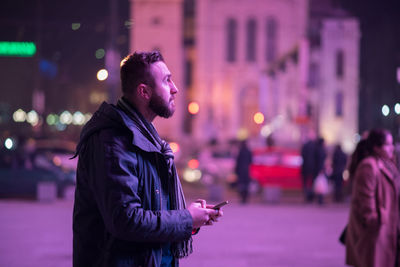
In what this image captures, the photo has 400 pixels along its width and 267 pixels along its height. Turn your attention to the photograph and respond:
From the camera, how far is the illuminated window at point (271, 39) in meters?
47.7

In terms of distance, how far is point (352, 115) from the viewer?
148ft

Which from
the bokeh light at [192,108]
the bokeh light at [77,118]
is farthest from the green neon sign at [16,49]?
the bokeh light at [77,118]

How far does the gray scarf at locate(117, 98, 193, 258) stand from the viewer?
269 centimetres

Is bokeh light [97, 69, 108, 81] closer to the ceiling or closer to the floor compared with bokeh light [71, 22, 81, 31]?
closer to the floor

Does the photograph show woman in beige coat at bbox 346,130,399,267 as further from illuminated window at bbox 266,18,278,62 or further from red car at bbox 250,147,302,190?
illuminated window at bbox 266,18,278,62

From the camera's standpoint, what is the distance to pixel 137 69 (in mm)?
2691

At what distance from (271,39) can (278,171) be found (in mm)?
31927

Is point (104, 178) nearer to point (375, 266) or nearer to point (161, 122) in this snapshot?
point (375, 266)

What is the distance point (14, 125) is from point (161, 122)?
37.2ft

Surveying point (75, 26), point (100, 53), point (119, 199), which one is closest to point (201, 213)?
point (119, 199)

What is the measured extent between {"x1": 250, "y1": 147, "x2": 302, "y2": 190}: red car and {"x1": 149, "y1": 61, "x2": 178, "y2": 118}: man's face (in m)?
15.2

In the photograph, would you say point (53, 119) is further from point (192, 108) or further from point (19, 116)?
point (192, 108)

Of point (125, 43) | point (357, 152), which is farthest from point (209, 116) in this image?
point (357, 152)

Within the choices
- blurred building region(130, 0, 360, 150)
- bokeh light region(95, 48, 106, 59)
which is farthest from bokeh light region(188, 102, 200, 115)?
blurred building region(130, 0, 360, 150)
